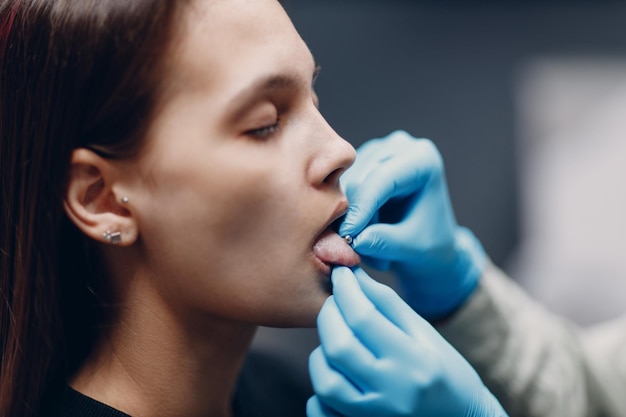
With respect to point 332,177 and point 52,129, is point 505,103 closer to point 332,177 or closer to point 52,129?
point 332,177

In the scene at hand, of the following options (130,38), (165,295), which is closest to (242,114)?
(130,38)

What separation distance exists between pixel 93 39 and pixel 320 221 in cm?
33

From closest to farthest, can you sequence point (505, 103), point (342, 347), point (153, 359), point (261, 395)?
1. point (342, 347)
2. point (153, 359)
3. point (261, 395)
4. point (505, 103)

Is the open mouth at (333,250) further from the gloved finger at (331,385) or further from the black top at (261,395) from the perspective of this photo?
the black top at (261,395)

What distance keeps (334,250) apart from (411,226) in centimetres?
23

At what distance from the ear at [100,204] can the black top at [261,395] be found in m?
0.22

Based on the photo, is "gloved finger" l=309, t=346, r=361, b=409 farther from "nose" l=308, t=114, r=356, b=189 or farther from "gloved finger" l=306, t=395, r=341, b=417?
"nose" l=308, t=114, r=356, b=189

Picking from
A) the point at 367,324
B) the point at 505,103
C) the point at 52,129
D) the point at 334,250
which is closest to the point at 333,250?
the point at 334,250

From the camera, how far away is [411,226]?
43.5 inches

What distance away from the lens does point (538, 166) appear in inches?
101

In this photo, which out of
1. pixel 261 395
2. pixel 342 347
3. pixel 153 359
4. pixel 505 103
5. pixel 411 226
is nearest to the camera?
pixel 342 347

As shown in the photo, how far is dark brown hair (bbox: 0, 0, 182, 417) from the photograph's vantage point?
0.83 meters

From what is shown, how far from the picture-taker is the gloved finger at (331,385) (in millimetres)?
854

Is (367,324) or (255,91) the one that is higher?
(255,91)
